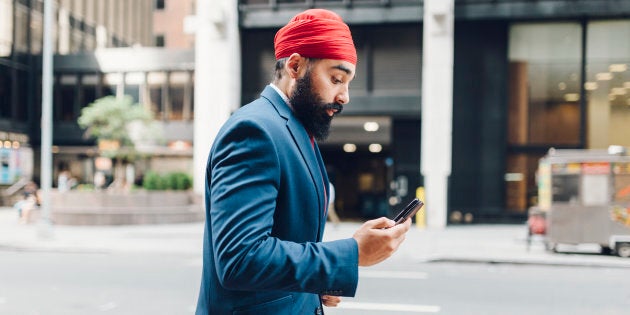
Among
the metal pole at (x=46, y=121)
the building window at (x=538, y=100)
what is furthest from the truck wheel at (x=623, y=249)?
the metal pole at (x=46, y=121)

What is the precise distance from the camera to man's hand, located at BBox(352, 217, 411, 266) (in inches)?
60.2

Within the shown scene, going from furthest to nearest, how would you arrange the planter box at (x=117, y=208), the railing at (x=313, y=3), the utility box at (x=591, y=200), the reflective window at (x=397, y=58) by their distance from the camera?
1. the reflective window at (x=397, y=58)
2. the railing at (x=313, y=3)
3. the planter box at (x=117, y=208)
4. the utility box at (x=591, y=200)

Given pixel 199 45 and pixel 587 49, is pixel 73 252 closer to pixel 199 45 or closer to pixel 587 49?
pixel 199 45

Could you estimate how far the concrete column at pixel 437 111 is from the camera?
19.7 m

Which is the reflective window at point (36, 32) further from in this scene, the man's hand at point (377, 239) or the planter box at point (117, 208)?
the man's hand at point (377, 239)

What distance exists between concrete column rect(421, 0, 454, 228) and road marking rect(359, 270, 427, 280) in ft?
30.7

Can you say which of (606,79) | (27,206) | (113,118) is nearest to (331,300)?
(113,118)

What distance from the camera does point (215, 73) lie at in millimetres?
21594

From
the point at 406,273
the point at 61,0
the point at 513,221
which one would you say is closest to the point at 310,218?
the point at 406,273

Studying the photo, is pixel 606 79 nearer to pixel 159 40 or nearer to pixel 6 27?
pixel 6 27

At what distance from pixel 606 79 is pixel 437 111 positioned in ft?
19.3

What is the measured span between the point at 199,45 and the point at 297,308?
2119 cm

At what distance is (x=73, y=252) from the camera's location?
13352mm

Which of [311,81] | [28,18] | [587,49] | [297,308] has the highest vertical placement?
[28,18]
